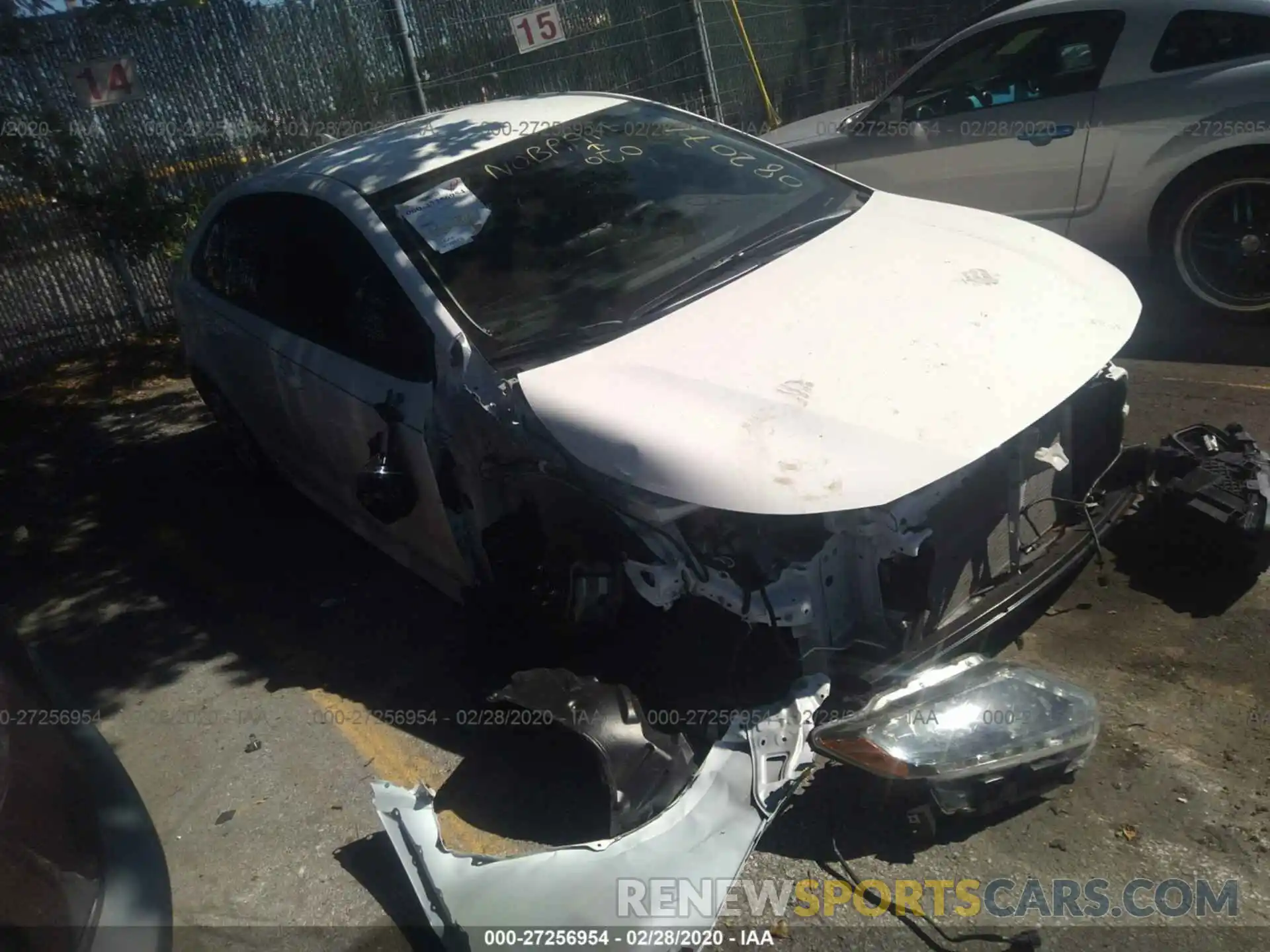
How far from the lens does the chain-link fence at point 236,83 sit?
7.69m

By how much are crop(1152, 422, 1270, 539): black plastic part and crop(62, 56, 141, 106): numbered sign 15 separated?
7.63 meters

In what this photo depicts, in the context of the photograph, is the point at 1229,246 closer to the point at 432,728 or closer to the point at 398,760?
the point at 432,728

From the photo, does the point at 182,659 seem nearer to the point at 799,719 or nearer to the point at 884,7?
the point at 799,719

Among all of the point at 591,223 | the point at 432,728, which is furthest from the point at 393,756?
the point at 591,223

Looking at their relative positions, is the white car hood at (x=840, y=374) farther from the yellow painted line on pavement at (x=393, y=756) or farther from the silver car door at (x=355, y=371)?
the yellow painted line on pavement at (x=393, y=756)

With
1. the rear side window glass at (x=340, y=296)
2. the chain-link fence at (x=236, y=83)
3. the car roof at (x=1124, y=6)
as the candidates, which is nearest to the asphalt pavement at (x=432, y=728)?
the rear side window glass at (x=340, y=296)

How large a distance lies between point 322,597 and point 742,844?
258 cm

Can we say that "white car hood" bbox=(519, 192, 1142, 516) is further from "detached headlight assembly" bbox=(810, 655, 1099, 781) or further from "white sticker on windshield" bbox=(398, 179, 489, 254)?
"white sticker on windshield" bbox=(398, 179, 489, 254)

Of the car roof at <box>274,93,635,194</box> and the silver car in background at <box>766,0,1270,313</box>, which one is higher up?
the car roof at <box>274,93,635,194</box>

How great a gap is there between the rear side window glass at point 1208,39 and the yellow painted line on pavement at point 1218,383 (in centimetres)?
162

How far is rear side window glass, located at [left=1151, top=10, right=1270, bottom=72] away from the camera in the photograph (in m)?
5.02

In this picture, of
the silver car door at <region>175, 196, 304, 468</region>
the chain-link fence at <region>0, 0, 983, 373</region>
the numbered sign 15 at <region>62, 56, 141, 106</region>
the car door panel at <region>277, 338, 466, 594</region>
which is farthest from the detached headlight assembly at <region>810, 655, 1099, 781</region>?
the numbered sign 15 at <region>62, 56, 141, 106</region>

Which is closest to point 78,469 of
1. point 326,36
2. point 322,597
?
point 322,597

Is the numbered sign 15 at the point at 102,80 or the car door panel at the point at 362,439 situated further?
the numbered sign 15 at the point at 102,80
